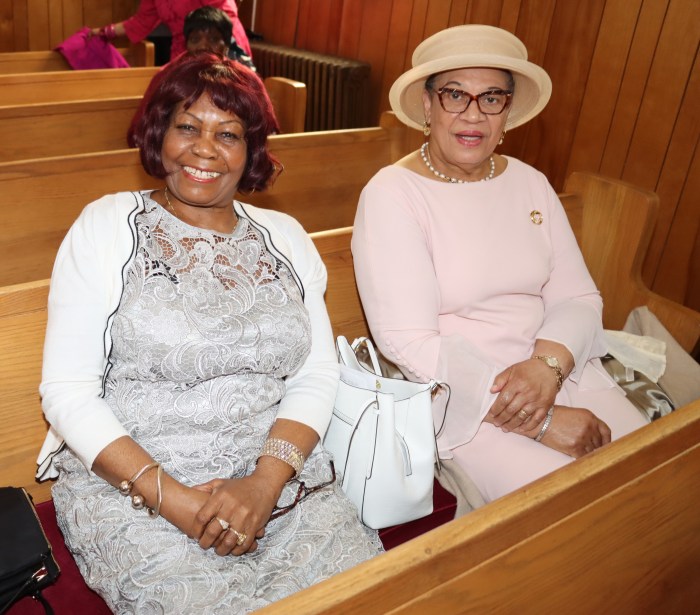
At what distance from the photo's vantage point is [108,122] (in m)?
3.40

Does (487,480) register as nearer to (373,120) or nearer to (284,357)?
(284,357)

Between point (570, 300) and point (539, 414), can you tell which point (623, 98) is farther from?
point (539, 414)

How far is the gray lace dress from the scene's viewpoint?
1438mm

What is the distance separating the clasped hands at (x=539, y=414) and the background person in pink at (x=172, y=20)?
10.4ft

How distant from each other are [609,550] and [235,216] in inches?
42.4

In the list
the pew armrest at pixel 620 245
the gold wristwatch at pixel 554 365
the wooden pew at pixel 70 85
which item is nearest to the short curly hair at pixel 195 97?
the gold wristwatch at pixel 554 365

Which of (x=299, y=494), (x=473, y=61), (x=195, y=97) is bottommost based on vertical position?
(x=299, y=494)

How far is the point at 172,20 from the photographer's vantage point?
4695 mm

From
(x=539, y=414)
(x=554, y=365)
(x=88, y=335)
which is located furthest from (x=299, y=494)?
(x=554, y=365)

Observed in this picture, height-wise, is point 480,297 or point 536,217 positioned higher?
point 536,217

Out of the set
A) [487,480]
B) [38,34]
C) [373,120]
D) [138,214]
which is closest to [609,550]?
[487,480]

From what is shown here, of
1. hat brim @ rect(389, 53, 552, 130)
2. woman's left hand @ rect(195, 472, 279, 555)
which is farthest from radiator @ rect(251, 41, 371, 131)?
woman's left hand @ rect(195, 472, 279, 555)

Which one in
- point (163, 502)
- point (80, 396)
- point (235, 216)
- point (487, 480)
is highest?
point (235, 216)

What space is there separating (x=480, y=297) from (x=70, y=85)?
2778 mm
